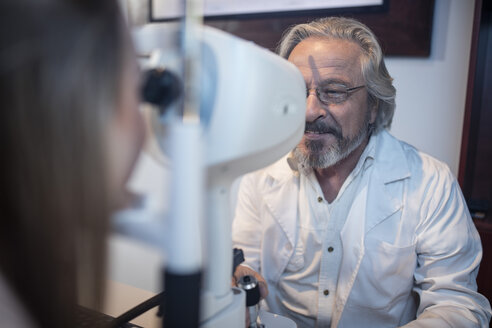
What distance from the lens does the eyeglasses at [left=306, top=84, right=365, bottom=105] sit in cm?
101

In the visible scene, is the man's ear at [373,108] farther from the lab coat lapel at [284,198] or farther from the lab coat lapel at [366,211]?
the lab coat lapel at [284,198]

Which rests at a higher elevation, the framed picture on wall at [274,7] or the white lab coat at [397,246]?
the framed picture on wall at [274,7]

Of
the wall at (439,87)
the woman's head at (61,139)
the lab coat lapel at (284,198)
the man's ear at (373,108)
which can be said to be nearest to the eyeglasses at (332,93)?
the man's ear at (373,108)

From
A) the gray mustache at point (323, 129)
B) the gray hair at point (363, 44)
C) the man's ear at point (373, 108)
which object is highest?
the gray hair at point (363, 44)

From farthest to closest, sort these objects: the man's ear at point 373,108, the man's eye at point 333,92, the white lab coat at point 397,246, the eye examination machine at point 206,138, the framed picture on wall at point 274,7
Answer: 1. the framed picture on wall at point 274,7
2. the man's ear at point 373,108
3. the man's eye at point 333,92
4. the white lab coat at point 397,246
5. the eye examination machine at point 206,138

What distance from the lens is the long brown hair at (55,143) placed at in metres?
0.31

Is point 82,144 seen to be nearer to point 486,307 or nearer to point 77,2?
point 77,2

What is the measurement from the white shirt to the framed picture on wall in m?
0.52

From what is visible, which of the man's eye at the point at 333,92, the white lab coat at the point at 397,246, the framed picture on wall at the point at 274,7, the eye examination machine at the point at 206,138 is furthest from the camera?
the framed picture on wall at the point at 274,7

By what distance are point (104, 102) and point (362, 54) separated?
2.87ft

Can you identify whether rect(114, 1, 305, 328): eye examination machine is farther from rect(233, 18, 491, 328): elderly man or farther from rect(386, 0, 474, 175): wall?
rect(386, 0, 474, 175): wall

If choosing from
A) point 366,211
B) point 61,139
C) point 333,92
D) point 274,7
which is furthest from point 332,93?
point 61,139

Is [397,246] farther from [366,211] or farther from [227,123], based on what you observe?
[227,123]

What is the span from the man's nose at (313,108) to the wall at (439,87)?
467mm
